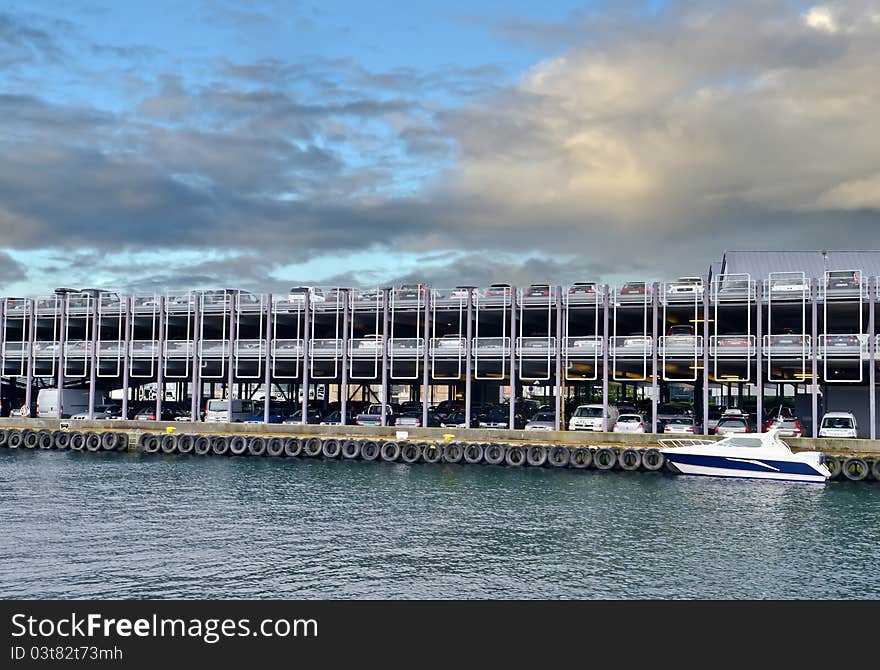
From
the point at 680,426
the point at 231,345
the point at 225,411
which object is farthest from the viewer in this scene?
the point at 231,345

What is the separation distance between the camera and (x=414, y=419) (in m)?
60.4

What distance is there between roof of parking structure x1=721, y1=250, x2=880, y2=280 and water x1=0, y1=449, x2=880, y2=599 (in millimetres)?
40328

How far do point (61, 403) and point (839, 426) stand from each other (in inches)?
2330

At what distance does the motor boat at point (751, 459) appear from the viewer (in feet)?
150

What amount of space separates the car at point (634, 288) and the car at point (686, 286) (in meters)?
1.56

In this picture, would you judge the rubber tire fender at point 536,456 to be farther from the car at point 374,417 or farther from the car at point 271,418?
the car at point 271,418

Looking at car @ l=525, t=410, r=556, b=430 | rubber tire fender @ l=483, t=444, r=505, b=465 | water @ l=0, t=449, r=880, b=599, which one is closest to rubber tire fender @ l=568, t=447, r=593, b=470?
water @ l=0, t=449, r=880, b=599

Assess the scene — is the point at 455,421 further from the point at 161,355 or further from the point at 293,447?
the point at 161,355

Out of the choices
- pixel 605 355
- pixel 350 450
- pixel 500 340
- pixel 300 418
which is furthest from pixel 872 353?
pixel 300 418

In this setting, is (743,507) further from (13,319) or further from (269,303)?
(13,319)

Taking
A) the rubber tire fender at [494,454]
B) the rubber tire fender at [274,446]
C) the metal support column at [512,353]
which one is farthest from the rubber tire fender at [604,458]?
the rubber tire fender at [274,446]

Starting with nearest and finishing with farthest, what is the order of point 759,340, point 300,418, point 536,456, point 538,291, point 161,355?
1. point 536,456
2. point 759,340
3. point 538,291
4. point 300,418
5. point 161,355
